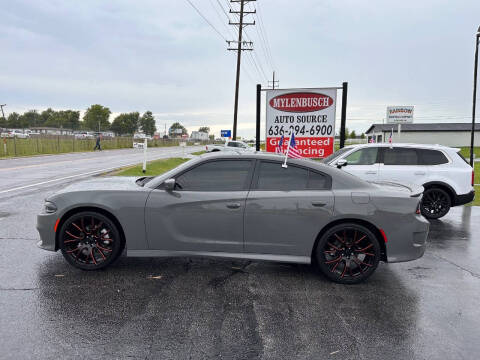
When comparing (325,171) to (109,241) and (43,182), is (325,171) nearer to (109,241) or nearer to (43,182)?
(109,241)

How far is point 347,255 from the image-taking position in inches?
166

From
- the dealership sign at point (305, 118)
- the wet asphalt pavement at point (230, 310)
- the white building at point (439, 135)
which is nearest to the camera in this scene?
the wet asphalt pavement at point (230, 310)

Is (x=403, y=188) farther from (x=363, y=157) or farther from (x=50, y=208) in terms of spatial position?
(x=50, y=208)

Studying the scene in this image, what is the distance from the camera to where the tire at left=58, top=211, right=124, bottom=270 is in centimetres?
434

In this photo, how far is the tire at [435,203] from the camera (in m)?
7.73

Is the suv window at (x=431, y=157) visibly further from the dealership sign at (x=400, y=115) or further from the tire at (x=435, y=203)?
the dealership sign at (x=400, y=115)

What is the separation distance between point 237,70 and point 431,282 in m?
29.1

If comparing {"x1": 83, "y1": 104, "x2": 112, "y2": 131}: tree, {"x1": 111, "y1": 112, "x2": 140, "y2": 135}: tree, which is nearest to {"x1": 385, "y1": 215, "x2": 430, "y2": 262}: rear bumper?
{"x1": 83, "y1": 104, "x2": 112, "y2": 131}: tree

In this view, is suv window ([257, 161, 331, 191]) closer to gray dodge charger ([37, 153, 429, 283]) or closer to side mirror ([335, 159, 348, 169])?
gray dodge charger ([37, 153, 429, 283])

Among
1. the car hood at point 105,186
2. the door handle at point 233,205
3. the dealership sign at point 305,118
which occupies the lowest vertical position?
the door handle at point 233,205

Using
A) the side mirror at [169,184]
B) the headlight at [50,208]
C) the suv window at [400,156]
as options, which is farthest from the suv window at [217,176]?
the suv window at [400,156]

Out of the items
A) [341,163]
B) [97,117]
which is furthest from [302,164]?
[97,117]

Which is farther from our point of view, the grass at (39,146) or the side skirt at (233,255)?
the grass at (39,146)

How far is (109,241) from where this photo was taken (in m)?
4.36
